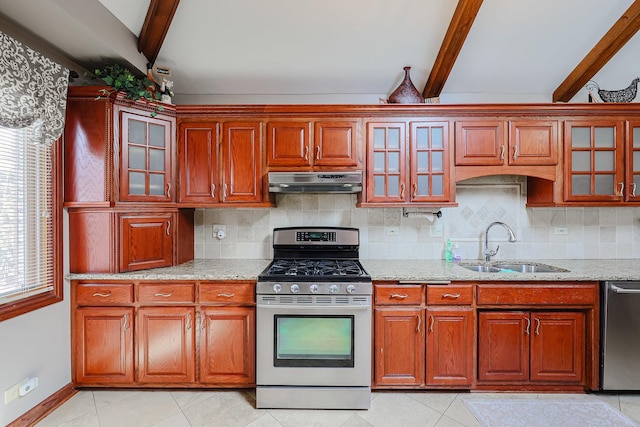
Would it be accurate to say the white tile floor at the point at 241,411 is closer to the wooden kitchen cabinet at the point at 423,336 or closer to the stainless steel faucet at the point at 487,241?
the wooden kitchen cabinet at the point at 423,336

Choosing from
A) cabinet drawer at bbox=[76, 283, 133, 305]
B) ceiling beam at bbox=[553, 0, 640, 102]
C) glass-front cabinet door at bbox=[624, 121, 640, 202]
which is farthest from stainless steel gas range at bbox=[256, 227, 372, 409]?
ceiling beam at bbox=[553, 0, 640, 102]

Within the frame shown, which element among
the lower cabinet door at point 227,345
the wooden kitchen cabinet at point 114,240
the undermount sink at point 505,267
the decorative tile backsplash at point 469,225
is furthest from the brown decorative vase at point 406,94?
the wooden kitchen cabinet at point 114,240

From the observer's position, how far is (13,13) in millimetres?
1780

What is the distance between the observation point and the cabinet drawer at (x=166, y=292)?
2.31 metres

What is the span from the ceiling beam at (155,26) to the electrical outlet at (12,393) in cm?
248

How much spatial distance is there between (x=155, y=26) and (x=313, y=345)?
105 inches

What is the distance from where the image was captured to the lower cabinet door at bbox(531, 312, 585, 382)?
230cm

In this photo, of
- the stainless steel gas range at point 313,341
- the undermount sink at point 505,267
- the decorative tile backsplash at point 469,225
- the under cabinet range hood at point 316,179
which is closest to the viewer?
the stainless steel gas range at point 313,341

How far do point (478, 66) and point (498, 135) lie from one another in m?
0.68

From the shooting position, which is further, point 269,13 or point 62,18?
point 269,13

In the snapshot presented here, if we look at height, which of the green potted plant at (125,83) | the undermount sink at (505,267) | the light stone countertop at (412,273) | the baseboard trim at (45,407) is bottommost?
the baseboard trim at (45,407)

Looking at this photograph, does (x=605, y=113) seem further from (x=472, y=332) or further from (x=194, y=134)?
(x=194, y=134)

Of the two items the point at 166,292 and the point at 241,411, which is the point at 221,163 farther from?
the point at 241,411

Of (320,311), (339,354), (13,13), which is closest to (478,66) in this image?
(320,311)
